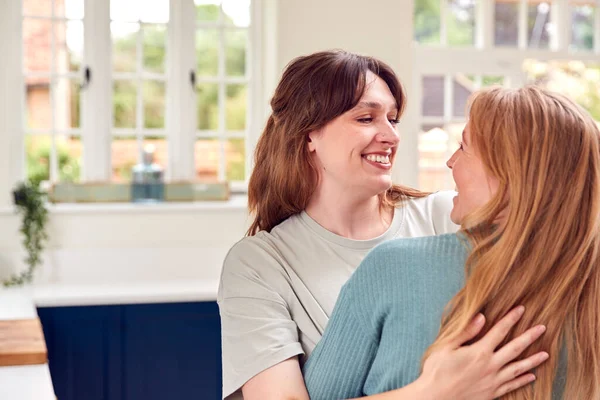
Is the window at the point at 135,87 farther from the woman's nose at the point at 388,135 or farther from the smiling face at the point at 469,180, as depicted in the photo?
the smiling face at the point at 469,180

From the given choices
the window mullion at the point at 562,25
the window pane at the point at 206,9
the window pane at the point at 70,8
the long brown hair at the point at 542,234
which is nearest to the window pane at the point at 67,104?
the window pane at the point at 70,8

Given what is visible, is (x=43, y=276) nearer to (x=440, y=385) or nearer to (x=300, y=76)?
(x=300, y=76)

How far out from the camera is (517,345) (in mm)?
1314

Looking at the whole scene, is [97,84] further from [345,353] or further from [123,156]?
[345,353]

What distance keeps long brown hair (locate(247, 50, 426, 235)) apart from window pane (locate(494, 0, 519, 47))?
3803 mm

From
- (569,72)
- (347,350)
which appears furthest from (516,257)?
(569,72)

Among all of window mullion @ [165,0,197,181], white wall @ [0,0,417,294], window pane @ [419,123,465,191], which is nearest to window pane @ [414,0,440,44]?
window pane @ [419,123,465,191]

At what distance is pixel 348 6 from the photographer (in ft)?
16.0

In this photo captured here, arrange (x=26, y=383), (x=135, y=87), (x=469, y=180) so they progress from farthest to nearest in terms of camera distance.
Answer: (x=135, y=87) → (x=26, y=383) → (x=469, y=180)

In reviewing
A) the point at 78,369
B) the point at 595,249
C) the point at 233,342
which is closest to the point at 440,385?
the point at 595,249

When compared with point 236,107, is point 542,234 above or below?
below

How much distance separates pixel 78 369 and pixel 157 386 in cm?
37

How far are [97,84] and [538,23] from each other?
9.42 feet

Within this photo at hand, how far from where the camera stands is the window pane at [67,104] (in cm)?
484
